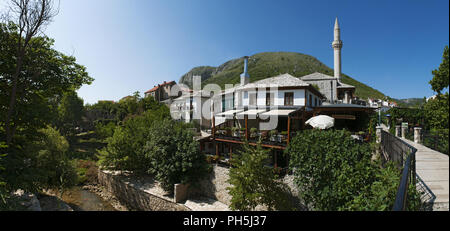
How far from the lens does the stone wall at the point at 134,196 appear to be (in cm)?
1509

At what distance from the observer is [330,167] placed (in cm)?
890

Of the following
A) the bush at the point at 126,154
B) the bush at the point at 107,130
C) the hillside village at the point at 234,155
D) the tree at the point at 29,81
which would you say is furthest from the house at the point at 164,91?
the tree at the point at 29,81

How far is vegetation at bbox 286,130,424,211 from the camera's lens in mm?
6400

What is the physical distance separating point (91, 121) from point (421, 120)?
65.6 m

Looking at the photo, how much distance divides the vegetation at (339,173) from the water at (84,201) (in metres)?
18.7

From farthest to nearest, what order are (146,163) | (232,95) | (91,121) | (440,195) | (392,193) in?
(91,121) < (232,95) < (146,163) < (392,193) < (440,195)

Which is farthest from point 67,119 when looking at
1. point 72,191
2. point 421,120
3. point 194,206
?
point 421,120

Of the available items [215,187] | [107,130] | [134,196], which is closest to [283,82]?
[215,187]

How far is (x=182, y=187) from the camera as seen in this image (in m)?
15.4

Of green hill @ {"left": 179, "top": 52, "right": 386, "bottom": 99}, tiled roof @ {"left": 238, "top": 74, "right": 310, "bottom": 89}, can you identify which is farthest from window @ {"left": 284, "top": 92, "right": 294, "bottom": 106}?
green hill @ {"left": 179, "top": 52, "right": 386, "bottom": 99}

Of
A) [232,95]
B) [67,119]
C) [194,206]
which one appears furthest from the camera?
[67,119]

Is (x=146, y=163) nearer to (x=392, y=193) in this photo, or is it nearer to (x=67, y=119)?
(x=392, y=193)

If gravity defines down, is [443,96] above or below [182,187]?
above

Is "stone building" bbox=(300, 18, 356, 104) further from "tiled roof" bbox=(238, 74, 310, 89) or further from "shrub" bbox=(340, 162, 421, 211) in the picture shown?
"shrub" bbox=(340, 162, 421, 211)
